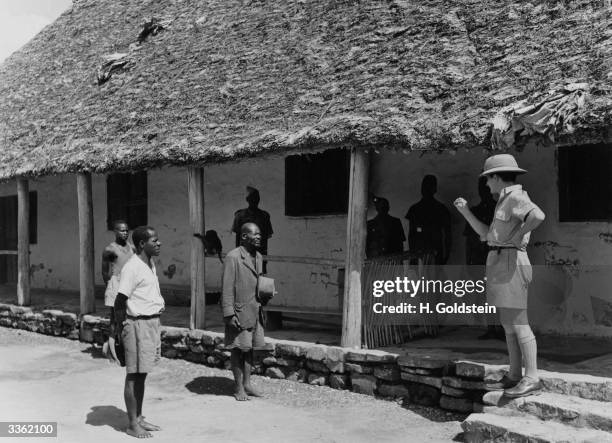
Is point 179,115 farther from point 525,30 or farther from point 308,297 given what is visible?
point 525,30

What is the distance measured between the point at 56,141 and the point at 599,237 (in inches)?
318

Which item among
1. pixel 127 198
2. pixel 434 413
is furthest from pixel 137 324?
pixel 127 198

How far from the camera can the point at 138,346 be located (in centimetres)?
598

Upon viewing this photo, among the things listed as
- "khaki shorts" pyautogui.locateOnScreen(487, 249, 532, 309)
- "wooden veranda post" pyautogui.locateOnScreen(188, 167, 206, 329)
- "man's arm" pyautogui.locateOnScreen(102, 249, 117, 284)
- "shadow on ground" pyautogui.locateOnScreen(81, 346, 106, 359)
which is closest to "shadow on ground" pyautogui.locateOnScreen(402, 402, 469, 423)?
"khaki shorts" pyautogui.locateOnScreen(487, 249, 532, 309)

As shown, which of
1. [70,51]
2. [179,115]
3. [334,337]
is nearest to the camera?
[334,337]

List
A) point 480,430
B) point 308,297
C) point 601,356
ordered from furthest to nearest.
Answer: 1. point 308,297
2. point 601,356
3. point 480,430

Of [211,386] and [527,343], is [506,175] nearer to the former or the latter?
[527,343]

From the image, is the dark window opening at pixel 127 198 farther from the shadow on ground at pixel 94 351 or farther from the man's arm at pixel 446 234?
the man's arm at pixel 446 234

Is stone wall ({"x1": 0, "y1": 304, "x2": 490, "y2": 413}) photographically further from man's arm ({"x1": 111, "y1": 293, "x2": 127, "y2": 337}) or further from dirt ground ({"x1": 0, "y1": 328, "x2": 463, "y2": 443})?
man's arm ({"x1": 111, "y1": 293, "x2": 127, "y2": 337})

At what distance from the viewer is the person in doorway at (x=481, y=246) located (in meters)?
8.20

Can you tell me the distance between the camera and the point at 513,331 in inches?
227

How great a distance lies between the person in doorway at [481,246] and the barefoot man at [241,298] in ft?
8.32

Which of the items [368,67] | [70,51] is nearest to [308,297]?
[368,67]

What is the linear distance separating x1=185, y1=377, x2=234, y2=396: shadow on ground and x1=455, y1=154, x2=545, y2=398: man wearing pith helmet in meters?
3.21
